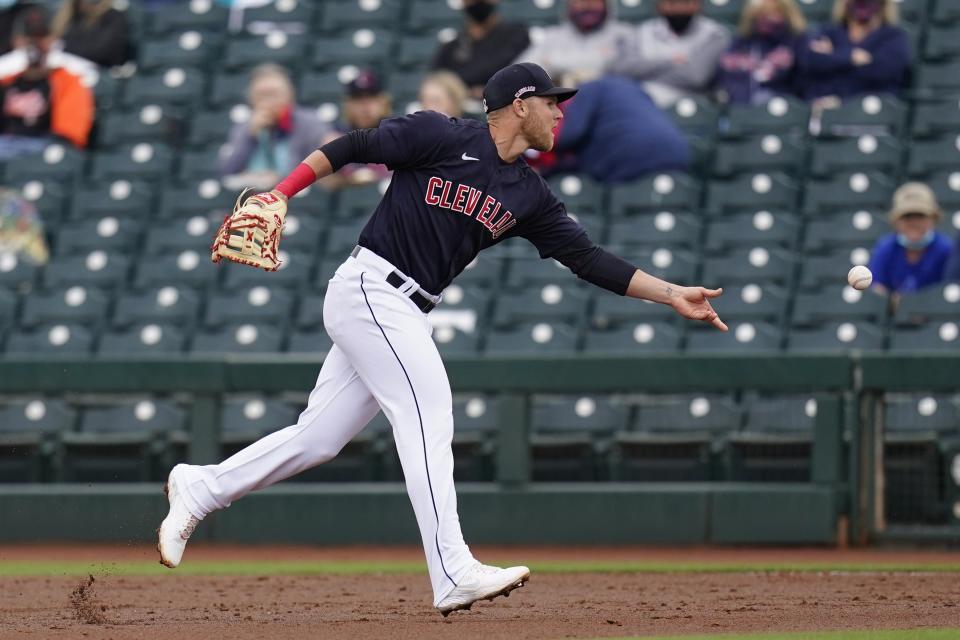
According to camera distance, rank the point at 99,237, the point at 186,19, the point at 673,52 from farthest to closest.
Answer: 1. the point at 186,19
2. the point at 673,52
3. the point at 99,237

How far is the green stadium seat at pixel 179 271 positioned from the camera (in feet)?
33.1

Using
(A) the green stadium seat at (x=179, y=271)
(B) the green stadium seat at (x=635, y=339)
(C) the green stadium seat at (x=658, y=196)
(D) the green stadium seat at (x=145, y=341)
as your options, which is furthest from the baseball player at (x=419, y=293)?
(A) the green stadium seat at (x=179, y=271)

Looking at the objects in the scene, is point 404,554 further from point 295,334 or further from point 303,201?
point 303,201

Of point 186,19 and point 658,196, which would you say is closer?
point 658,196

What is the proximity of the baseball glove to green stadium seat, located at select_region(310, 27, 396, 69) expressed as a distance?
23.3 feet

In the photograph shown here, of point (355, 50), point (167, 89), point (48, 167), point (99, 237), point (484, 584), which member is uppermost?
point (355, 50)

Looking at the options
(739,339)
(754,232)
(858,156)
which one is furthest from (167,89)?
(739,339)

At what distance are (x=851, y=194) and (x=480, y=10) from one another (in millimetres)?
2958

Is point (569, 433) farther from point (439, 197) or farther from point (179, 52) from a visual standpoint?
point (179, 52)

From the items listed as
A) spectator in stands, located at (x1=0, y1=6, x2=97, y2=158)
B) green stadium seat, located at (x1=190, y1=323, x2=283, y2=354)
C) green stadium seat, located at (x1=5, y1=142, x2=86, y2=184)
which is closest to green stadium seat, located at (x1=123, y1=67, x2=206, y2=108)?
spectator in stands, located at (x1=0, y1=6, x2=97, y2=158)

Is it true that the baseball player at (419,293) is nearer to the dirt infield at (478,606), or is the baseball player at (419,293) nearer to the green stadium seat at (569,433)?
the dirt infield at (478,606)

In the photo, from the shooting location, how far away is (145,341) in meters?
9.45

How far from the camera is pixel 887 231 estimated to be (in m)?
9.30

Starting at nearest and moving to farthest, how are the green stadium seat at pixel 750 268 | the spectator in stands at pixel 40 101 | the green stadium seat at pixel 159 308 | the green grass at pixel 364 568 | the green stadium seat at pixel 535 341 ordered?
the green grass at pixel 364 568
the green stadium seat at pixel 535 341
the green stadium seat at pixel 750 268
the green stadium seat at pixel 159 308
the spectator in stands at pixel 40 101
